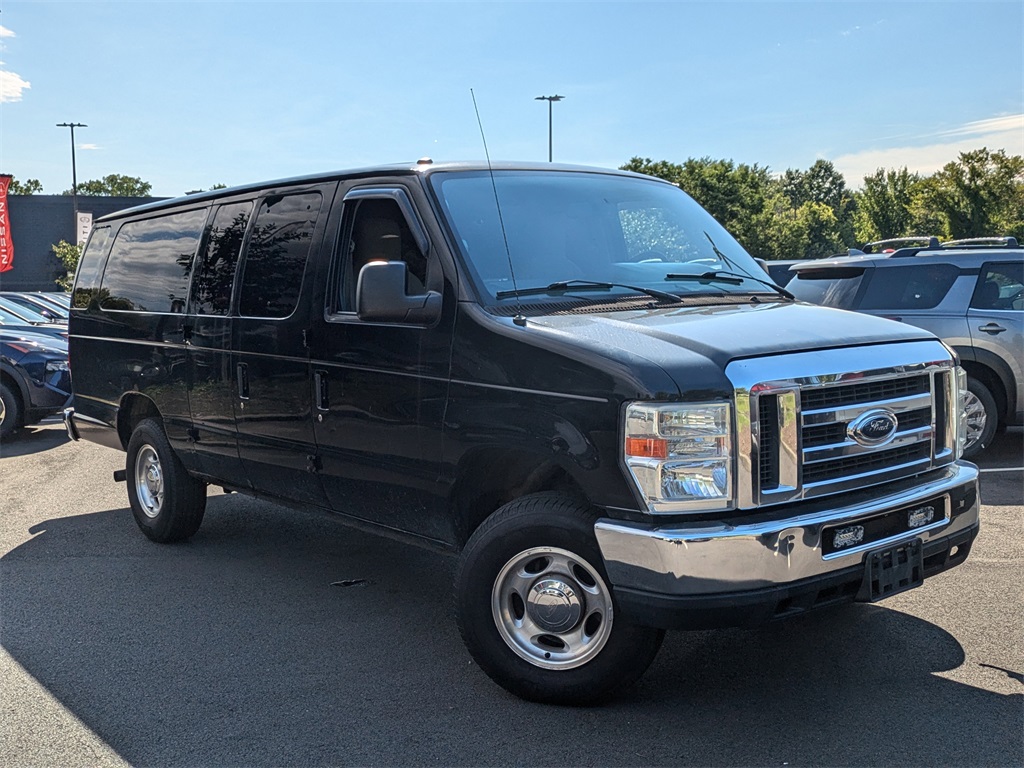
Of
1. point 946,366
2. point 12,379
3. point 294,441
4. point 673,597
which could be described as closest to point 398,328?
point 294,441

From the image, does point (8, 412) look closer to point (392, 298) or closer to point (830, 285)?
point (392, 298)

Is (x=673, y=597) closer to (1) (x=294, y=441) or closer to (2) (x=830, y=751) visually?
(2) (x=830, y=751)

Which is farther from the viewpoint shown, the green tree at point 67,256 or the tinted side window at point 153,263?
the green tree at point 67,256

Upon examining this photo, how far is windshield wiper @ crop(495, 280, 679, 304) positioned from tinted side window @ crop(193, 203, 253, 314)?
7.21 feet

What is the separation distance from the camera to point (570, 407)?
3811mm

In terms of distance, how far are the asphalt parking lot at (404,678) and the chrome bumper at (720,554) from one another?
61 cm


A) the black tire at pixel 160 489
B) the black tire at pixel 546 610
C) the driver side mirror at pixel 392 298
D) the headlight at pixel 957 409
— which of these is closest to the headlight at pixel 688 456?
the black tire at pixel 546 610

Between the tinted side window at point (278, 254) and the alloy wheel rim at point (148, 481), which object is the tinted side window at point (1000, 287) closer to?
the tinted side window at point (278, 254)

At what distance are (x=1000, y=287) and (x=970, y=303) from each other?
0.31 metres

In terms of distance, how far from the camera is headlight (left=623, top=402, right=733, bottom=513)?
11.7ft

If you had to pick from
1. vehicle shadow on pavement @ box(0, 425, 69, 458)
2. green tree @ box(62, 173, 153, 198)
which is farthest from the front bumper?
green tree @ box(62, 173, 153, 198)

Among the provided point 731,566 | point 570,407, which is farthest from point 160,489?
point 731,566

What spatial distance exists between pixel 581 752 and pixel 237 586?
2.87m

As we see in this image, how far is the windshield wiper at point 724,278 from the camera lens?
4.90 m
